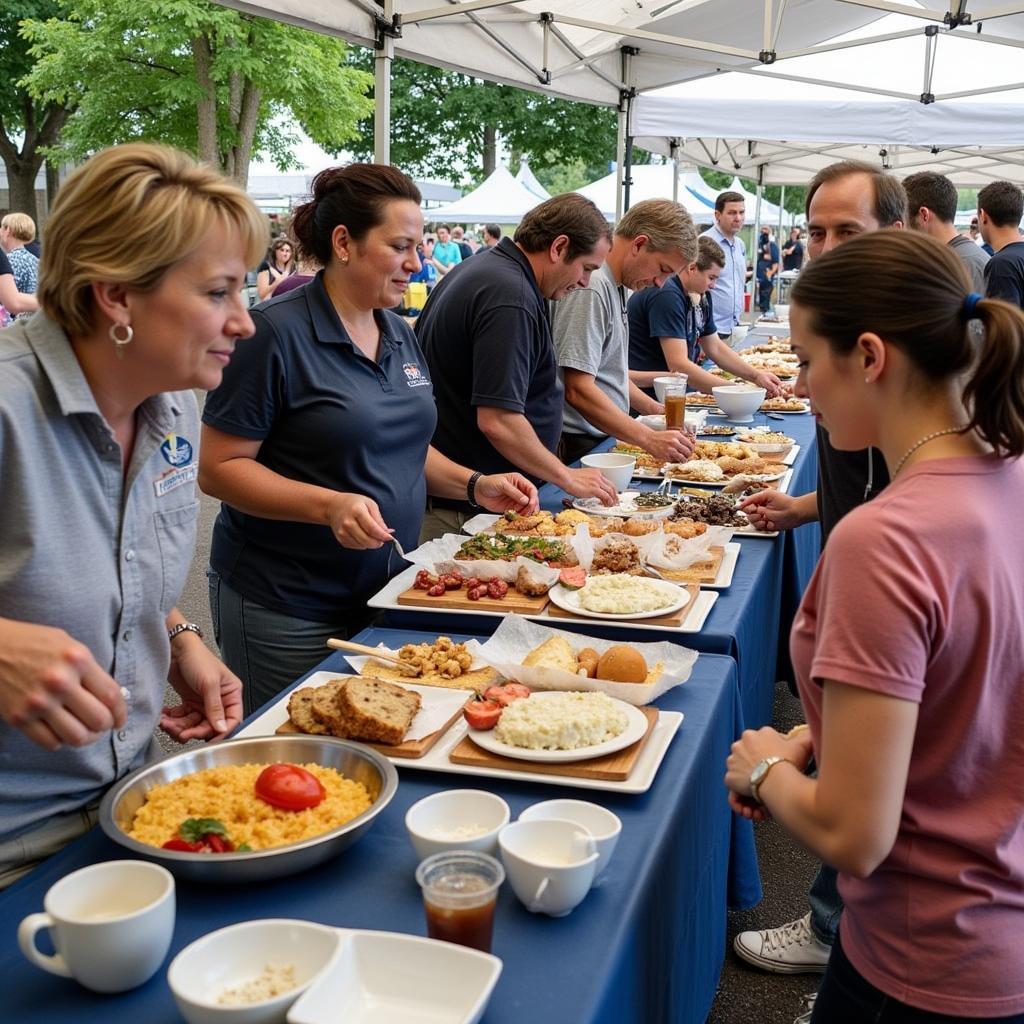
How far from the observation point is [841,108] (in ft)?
26.9

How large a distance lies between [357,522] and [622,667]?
612mm

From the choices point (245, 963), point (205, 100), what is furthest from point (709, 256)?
Result: point (205, 100)

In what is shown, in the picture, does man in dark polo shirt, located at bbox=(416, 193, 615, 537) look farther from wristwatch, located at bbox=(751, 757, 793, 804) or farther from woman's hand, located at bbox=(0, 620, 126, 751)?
woman's hand, located at bbox=(0, 620, 126, 751)

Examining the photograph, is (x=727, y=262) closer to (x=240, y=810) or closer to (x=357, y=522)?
(x=357, y=522)

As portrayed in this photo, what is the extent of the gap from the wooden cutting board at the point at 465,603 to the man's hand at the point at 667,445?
1.48m

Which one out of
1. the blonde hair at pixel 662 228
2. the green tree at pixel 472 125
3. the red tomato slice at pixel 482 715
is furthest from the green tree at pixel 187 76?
the red tomato slice at pixel 482 715

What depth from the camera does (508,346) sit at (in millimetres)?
3266

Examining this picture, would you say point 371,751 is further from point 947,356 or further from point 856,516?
point 947,356

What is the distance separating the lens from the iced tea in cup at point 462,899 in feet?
4.09

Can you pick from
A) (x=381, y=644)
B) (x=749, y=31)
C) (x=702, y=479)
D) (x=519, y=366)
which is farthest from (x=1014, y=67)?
(x=381, y=644)

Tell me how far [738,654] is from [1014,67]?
753cm

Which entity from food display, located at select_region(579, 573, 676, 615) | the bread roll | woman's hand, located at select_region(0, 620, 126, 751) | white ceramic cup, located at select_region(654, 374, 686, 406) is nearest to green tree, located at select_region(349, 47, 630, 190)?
white ceramic cup, located at select_region(654, 374, 686, 406)

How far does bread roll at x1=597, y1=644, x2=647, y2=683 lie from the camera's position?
2047 mm

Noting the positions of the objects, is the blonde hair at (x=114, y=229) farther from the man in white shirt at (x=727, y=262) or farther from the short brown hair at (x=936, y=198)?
the man in white shirt at (x=727, y=262)
